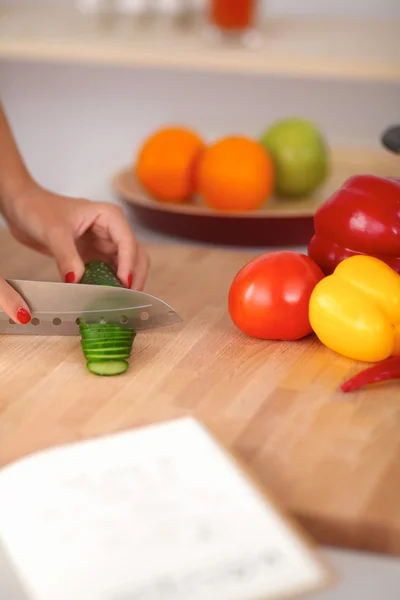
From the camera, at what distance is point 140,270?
1191 mm

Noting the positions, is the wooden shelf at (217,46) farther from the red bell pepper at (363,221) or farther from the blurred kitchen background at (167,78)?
the red bell pepper at (363,221)

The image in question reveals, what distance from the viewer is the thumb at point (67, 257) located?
3.76 ft

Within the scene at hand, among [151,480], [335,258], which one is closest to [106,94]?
[335,258]

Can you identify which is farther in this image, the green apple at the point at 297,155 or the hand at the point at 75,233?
the green apple at the point at 297,155

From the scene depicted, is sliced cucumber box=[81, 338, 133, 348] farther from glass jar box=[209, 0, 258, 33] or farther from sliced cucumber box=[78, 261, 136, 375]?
glass jar box=[209, 0, 258, 33]

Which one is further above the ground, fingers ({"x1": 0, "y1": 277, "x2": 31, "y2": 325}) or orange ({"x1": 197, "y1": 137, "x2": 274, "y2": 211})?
fingers ({"x1": 0, "y1": 277, "x2": 31, "y2": 325})

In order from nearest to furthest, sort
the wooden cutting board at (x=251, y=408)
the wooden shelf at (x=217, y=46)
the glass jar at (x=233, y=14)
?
the wooden cutting board at (x=251, y=408), the wooden shelf at (x=217, y=46), the glass jar at (x=233, y=14)

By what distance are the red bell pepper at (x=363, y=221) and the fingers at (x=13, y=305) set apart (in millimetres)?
377

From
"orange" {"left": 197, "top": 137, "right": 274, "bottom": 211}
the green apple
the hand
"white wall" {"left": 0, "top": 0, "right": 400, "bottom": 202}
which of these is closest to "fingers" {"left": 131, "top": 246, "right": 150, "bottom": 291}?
the hand

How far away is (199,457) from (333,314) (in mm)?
297

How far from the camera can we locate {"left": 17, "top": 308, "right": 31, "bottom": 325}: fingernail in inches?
40.0

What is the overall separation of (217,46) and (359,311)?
1.32 m

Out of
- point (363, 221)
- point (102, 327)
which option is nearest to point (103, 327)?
point (102, 327)

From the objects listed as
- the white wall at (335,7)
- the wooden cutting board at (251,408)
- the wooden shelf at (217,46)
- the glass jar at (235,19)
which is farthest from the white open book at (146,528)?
the white wall at (335,7)
